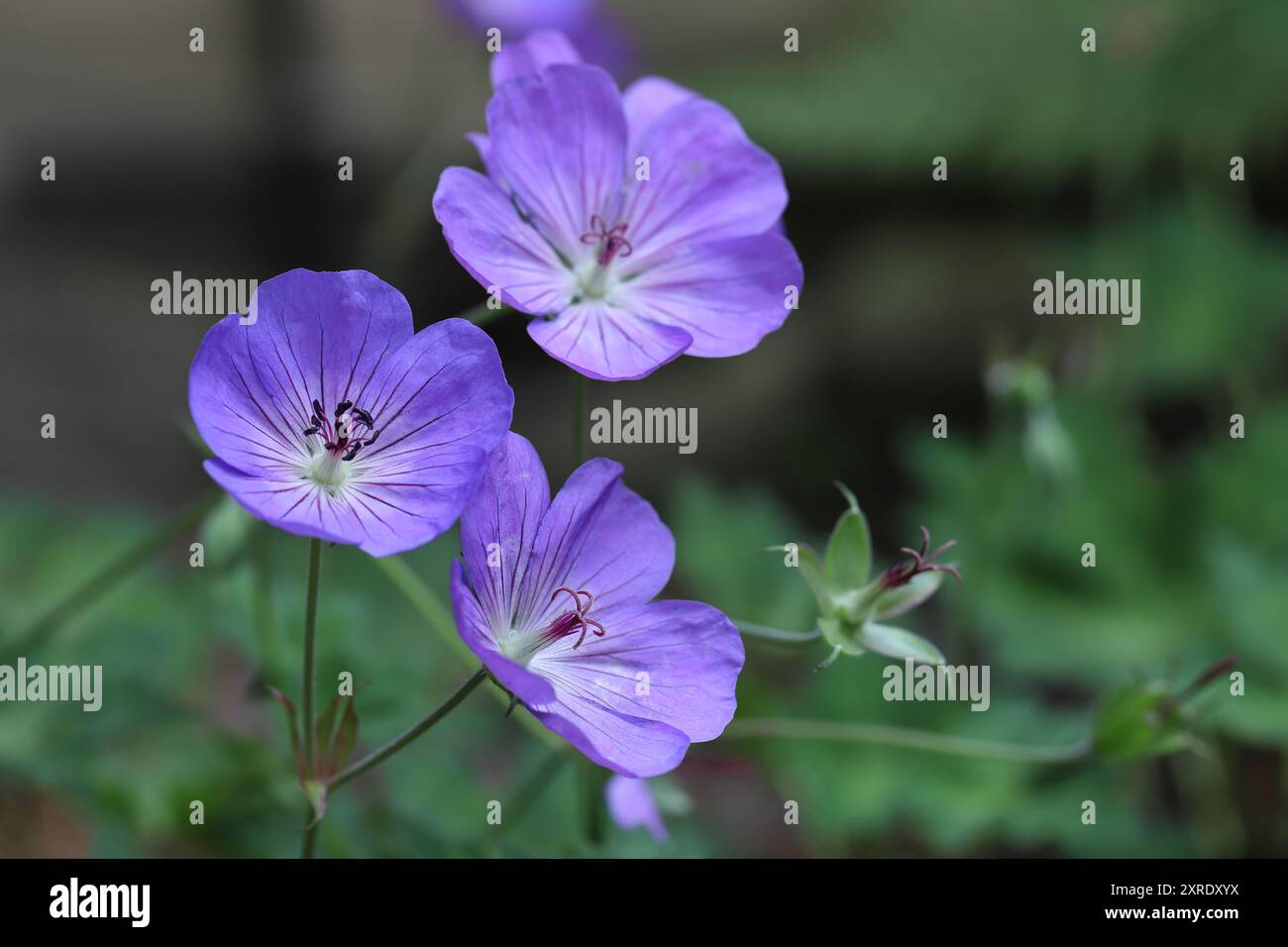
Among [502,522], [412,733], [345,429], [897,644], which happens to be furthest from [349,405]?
[897,644]

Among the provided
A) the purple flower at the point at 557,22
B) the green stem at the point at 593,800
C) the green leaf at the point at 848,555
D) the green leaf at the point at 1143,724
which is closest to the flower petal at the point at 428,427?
the green leaf at the point at 848,555

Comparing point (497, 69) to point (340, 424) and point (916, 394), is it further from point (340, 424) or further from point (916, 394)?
point (916, 394)

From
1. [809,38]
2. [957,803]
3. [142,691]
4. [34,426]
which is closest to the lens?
[142,691]

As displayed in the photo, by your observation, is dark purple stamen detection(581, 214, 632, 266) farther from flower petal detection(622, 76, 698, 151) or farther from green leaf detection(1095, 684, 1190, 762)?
green leaf detection(1095, 684, 1190, 762)

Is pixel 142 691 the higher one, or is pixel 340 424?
pixel 340 424

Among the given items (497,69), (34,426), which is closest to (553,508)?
(497,69)

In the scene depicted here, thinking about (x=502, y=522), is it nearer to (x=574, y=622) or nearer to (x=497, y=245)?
(x=574, y=622)

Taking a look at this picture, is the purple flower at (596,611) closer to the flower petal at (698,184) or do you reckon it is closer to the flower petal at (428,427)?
the flower petal at (428,427)
